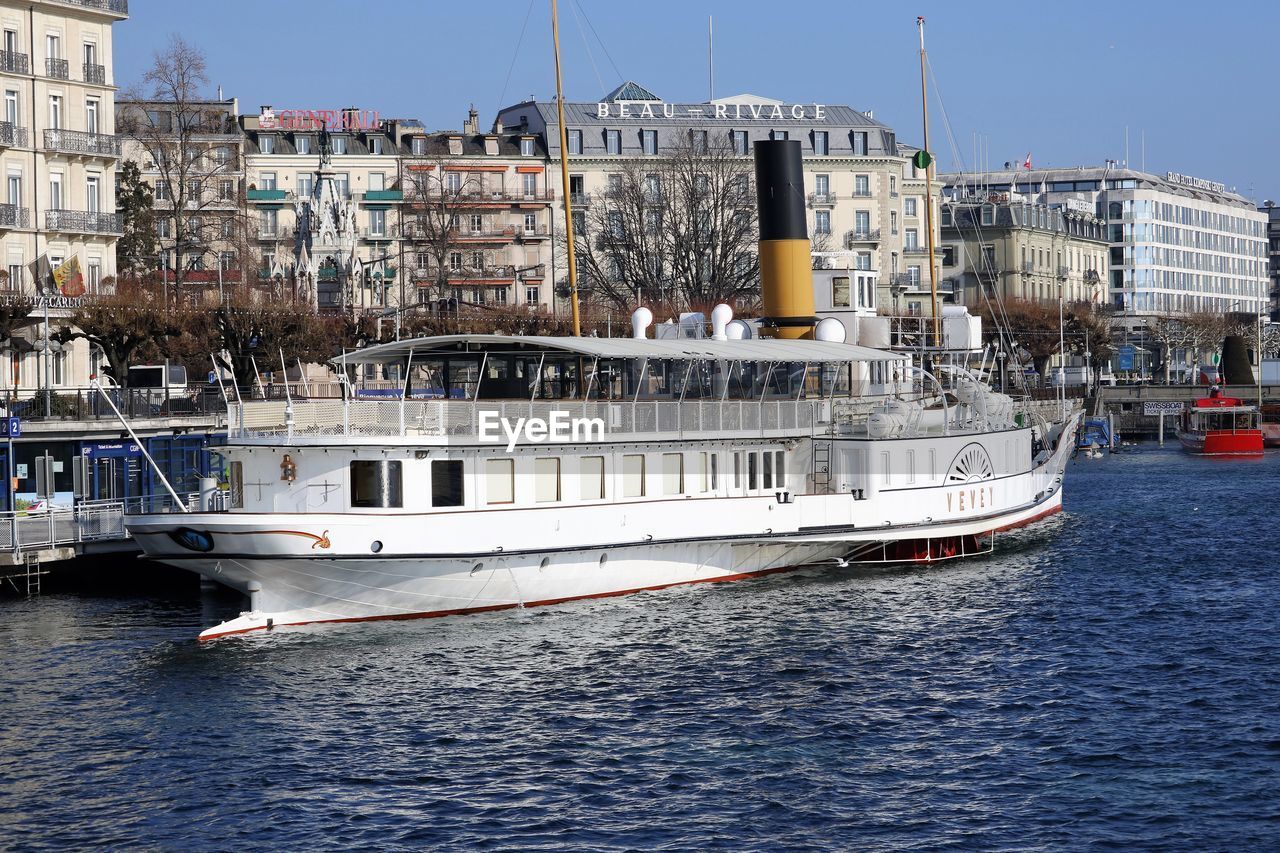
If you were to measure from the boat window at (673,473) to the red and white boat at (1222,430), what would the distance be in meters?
69.1

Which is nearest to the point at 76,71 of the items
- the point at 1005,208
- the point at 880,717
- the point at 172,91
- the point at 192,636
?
the point at 172,91

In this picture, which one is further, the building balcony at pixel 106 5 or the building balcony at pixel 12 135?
the building balcony at pixel 106 5

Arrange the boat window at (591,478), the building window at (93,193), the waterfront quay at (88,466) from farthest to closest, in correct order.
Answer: the building window at (93,193)
the waterfront quay at (88,466)
the boat window at (591,478)

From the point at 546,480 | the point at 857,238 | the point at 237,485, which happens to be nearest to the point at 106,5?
the point at 237,485

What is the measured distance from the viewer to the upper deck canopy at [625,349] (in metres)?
38.4

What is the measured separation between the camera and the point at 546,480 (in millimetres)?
39125

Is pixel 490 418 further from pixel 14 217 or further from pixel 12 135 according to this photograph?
pixel 12 135

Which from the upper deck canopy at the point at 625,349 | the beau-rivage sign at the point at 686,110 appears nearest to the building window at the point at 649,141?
the beau-rivage sign at the point at 686,110

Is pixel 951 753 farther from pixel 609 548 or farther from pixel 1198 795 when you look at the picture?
pixel 609 548

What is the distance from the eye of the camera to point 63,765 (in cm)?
2727

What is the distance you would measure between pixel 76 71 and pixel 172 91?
13.1 meters

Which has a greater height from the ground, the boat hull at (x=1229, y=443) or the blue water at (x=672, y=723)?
the boat hull at (x=1229, y=443)

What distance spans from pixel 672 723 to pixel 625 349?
1242cm

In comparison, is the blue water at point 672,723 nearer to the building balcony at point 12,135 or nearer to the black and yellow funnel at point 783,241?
the black and yellow funnel at point 783,241
